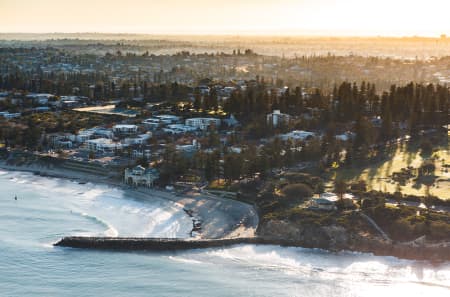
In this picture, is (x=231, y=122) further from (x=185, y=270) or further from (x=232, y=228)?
(x=185, y=270)

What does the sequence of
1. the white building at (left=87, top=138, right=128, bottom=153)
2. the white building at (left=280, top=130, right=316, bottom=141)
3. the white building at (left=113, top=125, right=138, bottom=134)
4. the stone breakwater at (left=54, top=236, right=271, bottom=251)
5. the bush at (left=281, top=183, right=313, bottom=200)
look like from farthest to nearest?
1. the white building at (left=113, top=125, right=138, bottom=134)
2. the white building at (left=87, top=138, right=128, bottom=153)
3. the white building at (left=280, top=130, right=316, bottom=141)
4. the bush at (left=281, top=183, right=313, bottom=200)
5. the stone breakwater at (left=54, top=236, right=271, bottom=251)

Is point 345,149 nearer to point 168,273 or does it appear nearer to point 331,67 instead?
point 168,273

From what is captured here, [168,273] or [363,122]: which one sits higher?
[363,122]

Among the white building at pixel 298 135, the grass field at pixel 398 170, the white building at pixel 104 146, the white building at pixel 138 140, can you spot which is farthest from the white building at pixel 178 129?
the grass field at pixel 398 170

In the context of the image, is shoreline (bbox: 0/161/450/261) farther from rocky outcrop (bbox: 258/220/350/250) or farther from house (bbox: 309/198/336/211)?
house (bbox: 309/198/336/211)

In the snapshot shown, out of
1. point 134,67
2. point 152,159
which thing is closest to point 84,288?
point 152,159

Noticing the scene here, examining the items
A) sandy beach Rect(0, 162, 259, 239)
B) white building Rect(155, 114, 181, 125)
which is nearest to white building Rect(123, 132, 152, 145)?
white building Rect(155, 114, 181, 125)
